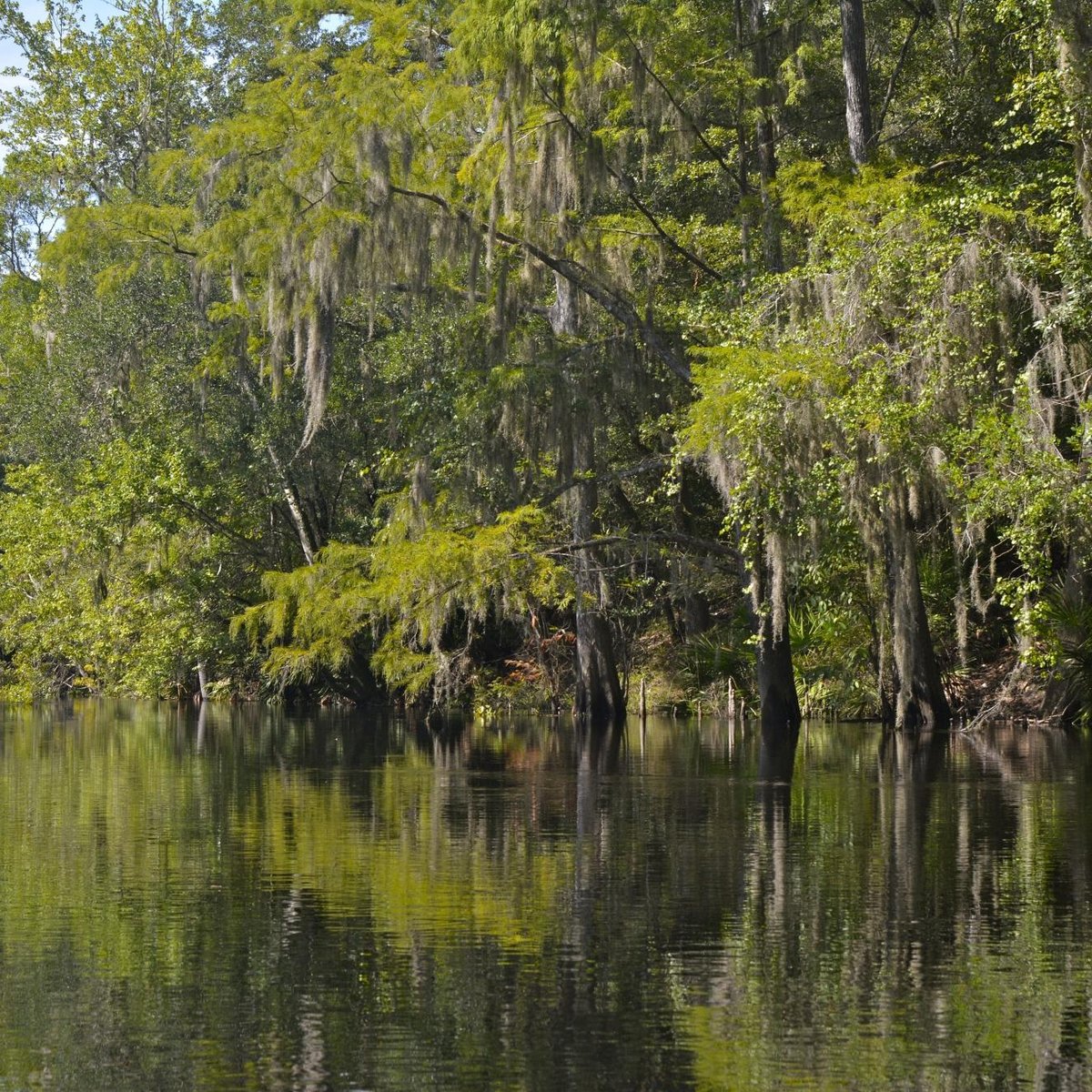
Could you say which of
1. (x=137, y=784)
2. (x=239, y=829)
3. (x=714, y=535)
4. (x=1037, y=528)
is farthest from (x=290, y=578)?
(x=239, y=829)

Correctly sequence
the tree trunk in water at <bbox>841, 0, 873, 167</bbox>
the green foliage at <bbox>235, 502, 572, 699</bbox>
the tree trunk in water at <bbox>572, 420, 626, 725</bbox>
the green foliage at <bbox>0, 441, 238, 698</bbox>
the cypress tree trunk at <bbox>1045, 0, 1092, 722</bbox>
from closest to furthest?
the cypress tree trunk at <bbox>1045, 0, 1092, 722</bbox>
the tree trunk in water at <bbox>841, 0, 873, 167</bbox>
the green foliage at <bbox>235, 502, 572, 699</bbox>
the tree trunk in water at <bbox>572, 420, 626, 725</bbox>
the green foliage at <bbox>0, 441, 238, 698</bbox>

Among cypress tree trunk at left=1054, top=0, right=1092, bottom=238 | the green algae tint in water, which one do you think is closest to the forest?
cypress tree trunk at left=1054, top=0, right=1092, bottom=238

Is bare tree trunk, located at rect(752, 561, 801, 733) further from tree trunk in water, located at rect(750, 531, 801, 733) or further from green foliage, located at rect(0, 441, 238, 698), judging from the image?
green foliage, located at rect(0, 441, 238, 698)

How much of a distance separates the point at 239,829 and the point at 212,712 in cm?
2235

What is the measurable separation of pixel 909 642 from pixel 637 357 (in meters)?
5.60

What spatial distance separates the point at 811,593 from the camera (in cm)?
2645

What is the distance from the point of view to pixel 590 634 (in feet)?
90.7

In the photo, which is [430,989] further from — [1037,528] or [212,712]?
[212,712]

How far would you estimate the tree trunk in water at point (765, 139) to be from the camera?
22609mm

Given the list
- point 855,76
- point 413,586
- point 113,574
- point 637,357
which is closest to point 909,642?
point 637,357

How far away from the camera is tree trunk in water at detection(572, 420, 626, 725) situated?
81.1ft

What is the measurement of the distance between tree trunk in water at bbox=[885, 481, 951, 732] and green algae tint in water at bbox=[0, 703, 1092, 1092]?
624 centimetres

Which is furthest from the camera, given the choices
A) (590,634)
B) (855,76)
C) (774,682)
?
(590,634)

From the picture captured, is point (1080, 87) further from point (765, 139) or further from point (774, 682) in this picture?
point (774, 682)
